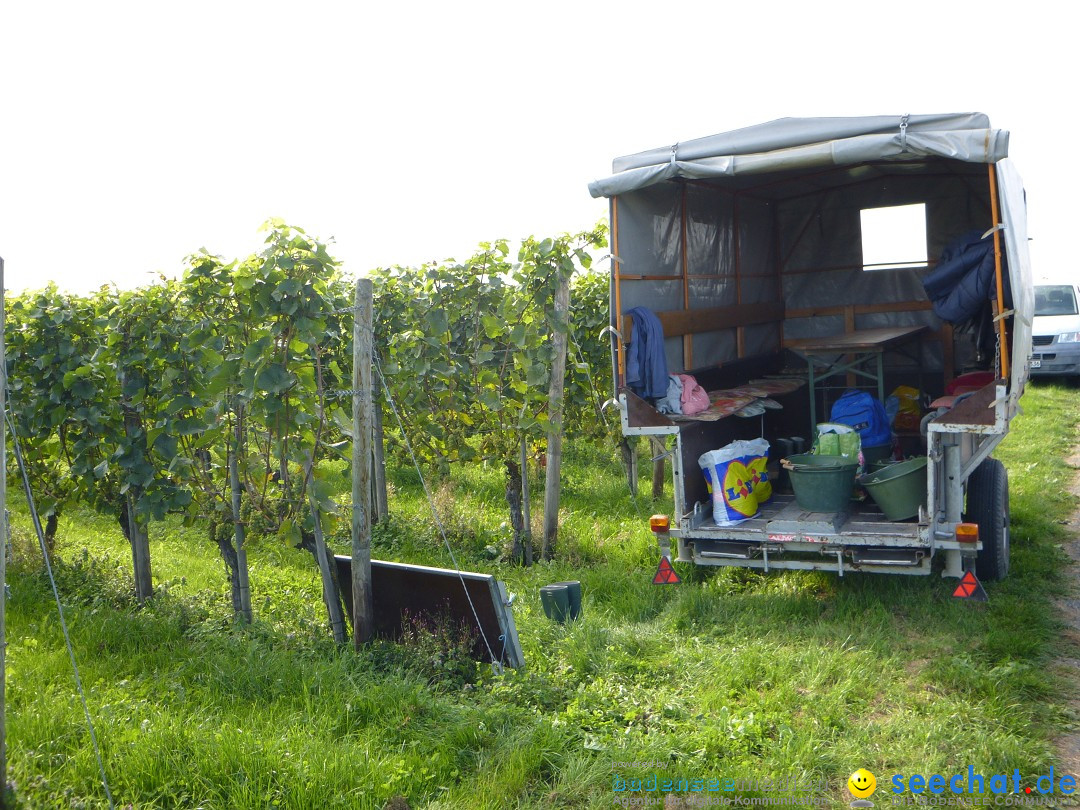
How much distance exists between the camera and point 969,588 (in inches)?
219

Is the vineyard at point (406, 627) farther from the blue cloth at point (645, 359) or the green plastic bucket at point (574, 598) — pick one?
the blue cloth at point (645, 359)

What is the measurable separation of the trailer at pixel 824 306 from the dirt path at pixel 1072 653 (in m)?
0.49

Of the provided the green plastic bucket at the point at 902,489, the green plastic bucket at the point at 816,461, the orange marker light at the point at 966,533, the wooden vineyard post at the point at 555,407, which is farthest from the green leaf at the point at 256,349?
the orange marker light at the point at 966,533

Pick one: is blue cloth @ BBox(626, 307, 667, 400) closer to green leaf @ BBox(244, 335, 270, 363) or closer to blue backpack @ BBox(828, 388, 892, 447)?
blue backpack @ BBox(828, 388, 892, 447)

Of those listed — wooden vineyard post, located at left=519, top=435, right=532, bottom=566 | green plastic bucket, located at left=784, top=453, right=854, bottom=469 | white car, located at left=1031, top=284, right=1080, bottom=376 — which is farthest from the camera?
white car, located at left=1031, top=284, right=1080, bottom=376

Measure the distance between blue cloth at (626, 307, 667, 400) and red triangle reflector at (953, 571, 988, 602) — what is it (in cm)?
226

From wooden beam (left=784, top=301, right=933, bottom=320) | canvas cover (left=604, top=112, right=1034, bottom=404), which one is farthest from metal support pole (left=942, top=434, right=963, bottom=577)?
wooden beam (left=784, top=301, right=933, bottom=320)

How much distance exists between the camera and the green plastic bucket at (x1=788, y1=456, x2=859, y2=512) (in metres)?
6.23

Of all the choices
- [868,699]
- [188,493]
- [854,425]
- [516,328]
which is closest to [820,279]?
[854,425]

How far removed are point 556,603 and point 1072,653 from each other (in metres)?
2.91

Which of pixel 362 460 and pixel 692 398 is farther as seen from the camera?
pixel 692 398

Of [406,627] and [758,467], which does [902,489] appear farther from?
[406,627]

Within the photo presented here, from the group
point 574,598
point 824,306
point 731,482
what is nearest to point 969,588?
point 731,482

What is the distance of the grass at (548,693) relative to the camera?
3725mm
